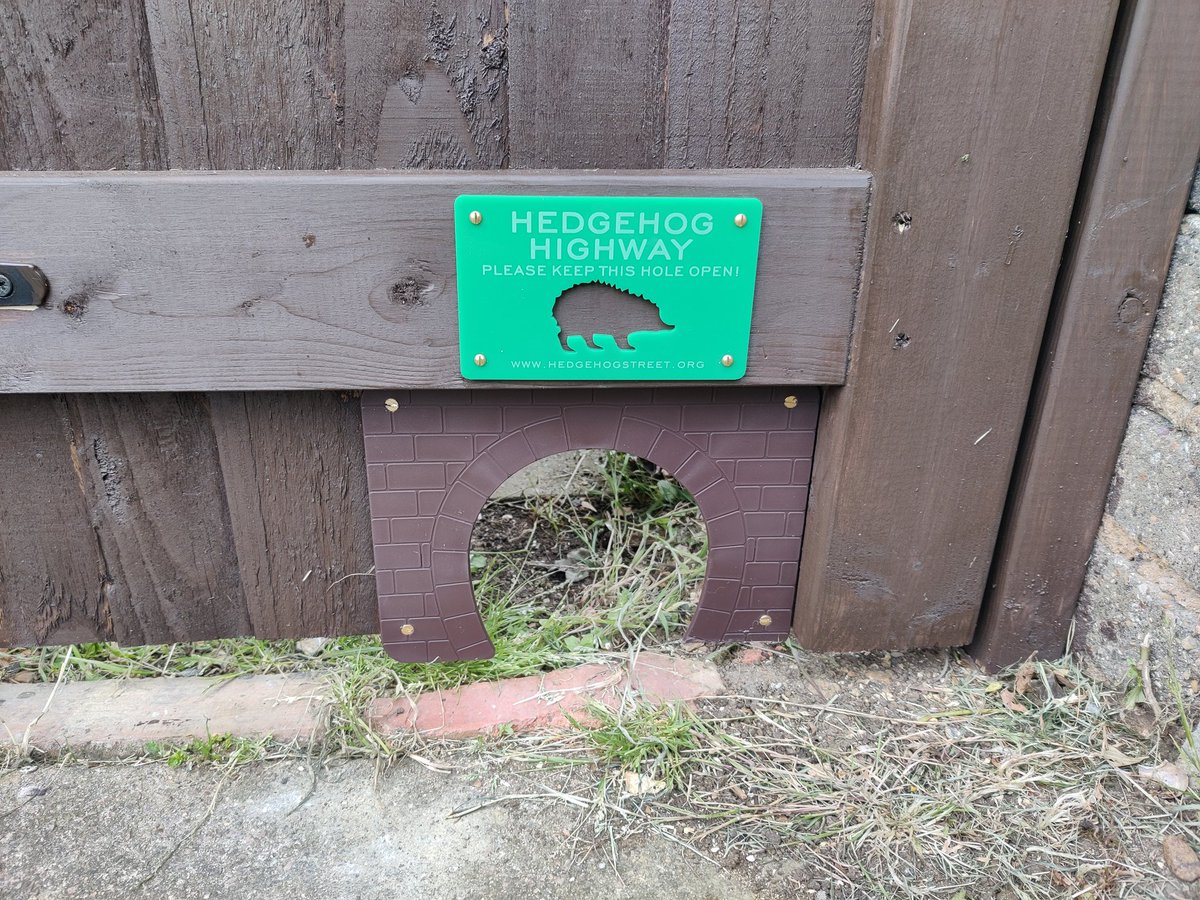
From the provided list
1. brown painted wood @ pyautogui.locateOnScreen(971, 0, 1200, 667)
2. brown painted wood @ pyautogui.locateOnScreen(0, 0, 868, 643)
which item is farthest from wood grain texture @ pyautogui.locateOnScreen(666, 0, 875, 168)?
brown painted wood @ pyautogui.locateOnScreen(971, 0, 1200, 667)

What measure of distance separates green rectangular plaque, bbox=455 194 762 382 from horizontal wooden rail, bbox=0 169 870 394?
1.1 inches

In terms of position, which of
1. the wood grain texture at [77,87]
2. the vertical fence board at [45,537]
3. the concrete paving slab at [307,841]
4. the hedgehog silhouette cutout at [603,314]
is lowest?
the concrete paving slab at [307,841]

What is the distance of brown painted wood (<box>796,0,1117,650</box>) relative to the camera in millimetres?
1252

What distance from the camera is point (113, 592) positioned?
166 centimetres

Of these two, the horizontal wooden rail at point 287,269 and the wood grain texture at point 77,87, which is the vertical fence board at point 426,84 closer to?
the horizontal wooden rail at point 287,269

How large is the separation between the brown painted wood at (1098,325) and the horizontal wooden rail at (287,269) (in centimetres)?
39

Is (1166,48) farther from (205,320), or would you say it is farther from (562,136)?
(205,320)

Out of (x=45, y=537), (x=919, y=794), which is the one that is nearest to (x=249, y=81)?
(x=45, y=537)

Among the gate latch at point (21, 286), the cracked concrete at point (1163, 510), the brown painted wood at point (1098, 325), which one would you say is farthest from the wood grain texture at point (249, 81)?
the cracked concrete at point (1163, 510)

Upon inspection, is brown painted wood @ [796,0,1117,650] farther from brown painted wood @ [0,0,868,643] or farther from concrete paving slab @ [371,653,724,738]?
concrete paving slab @ [371,653,724,738]

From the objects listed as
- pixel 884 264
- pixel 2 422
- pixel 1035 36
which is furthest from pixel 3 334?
pixel 1035 36

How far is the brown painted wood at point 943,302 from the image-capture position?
1.25 m

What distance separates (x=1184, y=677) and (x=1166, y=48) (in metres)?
1.02

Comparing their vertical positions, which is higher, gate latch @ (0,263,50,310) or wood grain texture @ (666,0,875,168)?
wood grain texture @ (666,0,875,168)
